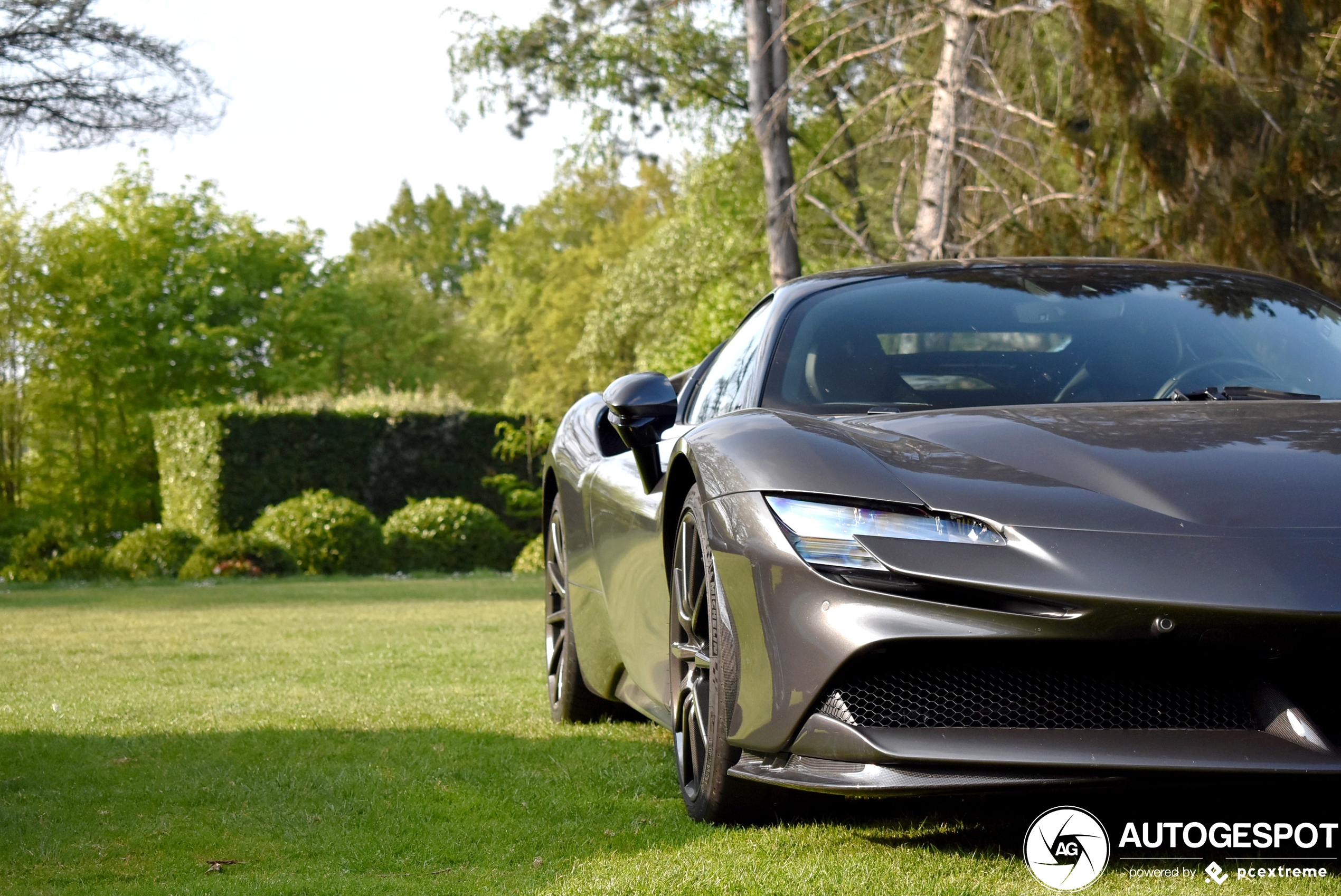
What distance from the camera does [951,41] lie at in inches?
513

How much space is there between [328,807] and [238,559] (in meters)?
15.4

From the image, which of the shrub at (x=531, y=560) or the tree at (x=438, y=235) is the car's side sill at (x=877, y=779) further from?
the tree at (x=438, y=235)

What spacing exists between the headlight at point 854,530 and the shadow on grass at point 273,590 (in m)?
11.3

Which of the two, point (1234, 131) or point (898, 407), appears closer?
point (898, 407)

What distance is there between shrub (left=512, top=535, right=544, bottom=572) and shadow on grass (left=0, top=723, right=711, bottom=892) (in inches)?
593

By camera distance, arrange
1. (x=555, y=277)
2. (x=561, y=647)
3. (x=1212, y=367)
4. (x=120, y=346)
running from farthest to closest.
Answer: (x=555, y=277) < (x=120, y=346) < (x=561, y=647) < (x=1212, y=367)

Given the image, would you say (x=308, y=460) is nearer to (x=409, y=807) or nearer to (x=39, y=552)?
(x=39, y=552)

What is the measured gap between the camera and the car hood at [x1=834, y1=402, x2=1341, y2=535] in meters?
2.70

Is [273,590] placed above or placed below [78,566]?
above

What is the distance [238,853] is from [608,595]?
1547mm

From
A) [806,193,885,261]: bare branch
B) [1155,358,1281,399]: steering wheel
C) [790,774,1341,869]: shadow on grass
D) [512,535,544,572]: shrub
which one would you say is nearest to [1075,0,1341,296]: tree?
[806,193,885,261]: bare branch

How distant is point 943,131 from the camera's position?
12914 millimetres

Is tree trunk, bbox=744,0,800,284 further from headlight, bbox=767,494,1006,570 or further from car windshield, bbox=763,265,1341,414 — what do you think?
headlight, bbox=767,494,1006,570

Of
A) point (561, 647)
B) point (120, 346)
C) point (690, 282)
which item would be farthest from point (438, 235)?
point (561, 647)
